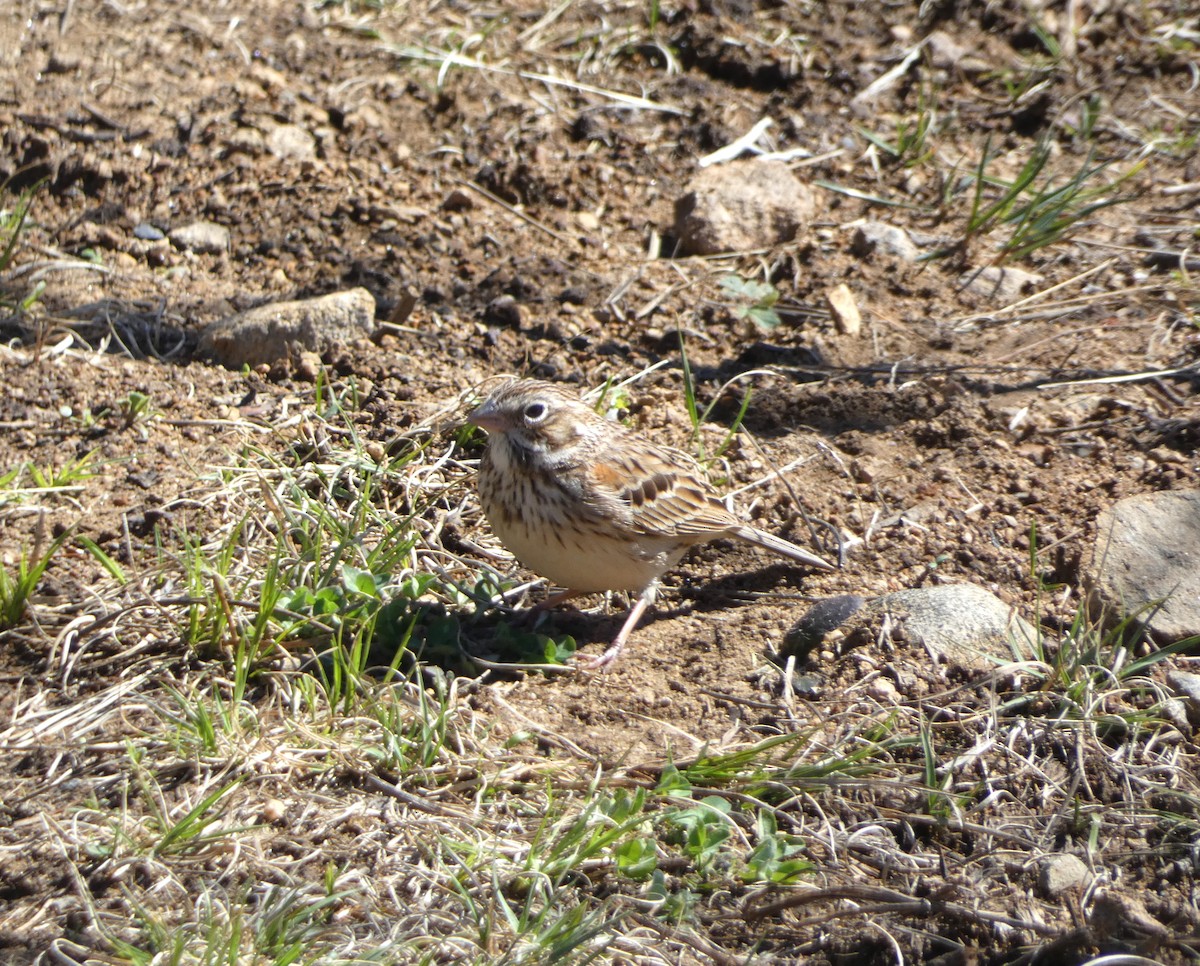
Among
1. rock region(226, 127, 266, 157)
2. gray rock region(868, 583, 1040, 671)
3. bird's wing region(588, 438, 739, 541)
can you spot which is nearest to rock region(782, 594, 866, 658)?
gray rock region(868, 583, 1040, 671)

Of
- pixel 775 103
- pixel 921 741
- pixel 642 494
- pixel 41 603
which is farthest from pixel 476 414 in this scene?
pixel 775 103

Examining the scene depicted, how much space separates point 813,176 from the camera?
736 centimetres

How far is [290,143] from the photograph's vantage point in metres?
7.02

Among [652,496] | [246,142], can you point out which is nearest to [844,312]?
[652,496]

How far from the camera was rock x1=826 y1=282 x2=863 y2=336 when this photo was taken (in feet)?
20.6

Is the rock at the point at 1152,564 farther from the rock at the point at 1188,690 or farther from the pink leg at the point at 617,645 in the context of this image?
the pink leg at the point at 617,645

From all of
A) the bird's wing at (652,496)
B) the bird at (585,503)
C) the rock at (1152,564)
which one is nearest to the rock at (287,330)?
the bird at (585,503)

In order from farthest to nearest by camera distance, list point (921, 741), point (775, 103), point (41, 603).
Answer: point (775, 103) < point (41, 603) < point (921, 741)

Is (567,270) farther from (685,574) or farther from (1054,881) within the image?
(1054,881)

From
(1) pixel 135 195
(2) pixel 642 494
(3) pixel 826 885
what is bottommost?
(3) pixel 826 885

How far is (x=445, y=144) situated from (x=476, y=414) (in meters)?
2.81

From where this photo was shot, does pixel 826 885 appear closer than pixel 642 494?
Yes

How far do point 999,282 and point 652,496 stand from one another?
2.57m

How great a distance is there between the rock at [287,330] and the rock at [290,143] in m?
1.30
